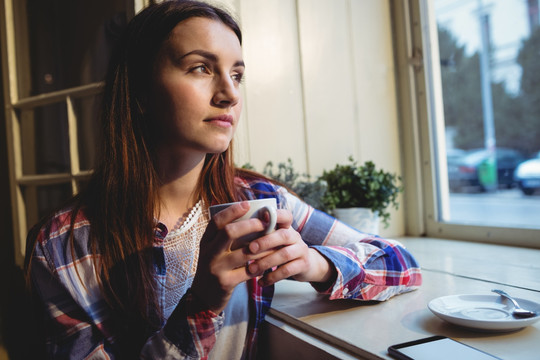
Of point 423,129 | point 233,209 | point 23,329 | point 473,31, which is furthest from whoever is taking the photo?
point 473,31

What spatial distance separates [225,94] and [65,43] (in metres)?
1.50

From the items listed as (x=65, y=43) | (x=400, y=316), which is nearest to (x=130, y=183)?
(x=400, y=316)

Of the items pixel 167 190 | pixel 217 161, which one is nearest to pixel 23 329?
pixel 167 190

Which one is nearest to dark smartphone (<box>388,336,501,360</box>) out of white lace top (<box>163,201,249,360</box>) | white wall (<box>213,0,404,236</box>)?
white lace top (<box>163,201,249,360</box>)

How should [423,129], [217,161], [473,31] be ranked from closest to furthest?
[217,161], [423,129], [473,31]

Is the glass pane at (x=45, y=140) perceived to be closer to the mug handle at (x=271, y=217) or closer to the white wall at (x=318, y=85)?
the white wall at (x=318, y=85)

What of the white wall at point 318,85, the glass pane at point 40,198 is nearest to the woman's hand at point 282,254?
the white wall at point 318,85

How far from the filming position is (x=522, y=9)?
1785 mm

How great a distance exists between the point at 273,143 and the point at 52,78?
3.78 feet

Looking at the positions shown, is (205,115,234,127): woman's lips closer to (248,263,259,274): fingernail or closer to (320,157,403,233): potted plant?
(248,263,259,274): fingernail

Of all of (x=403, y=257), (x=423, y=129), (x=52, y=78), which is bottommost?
(x=403, y=257)

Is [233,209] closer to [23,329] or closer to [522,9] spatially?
[23,329]

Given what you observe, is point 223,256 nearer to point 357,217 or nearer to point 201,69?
point 201,69

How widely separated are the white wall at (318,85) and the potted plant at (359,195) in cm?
18
